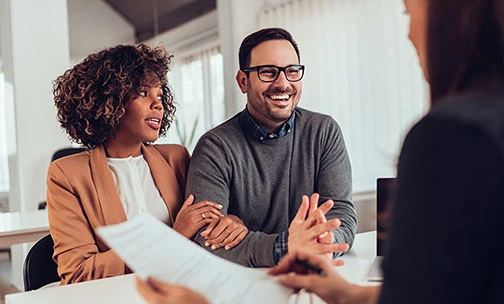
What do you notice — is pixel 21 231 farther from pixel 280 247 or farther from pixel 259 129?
pixel 280 247

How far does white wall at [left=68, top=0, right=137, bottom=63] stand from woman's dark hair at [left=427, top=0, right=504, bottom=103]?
8244mm

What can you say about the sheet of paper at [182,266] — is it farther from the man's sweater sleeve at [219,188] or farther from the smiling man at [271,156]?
the smiling man at [271,156]

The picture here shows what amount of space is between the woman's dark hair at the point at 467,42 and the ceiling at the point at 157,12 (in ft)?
22.0

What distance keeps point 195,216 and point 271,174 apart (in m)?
0.32

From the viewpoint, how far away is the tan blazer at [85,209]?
153cm

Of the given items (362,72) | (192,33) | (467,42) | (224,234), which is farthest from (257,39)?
(192,33)

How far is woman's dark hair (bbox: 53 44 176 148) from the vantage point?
5.65 ft

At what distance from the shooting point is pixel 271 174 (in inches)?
71.6

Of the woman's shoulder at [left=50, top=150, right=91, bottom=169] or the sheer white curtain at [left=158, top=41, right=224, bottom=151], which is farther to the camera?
the sheer white curtain at [left=158, top=41, right=224, bottom=151]

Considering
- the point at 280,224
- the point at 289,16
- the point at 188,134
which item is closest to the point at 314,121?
the point at 280,224

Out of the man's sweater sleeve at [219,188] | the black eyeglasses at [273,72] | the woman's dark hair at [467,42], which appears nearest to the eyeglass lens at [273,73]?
the black eyeglasses at [273,72]

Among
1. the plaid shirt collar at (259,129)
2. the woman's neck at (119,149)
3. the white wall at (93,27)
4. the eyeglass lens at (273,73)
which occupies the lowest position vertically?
the woman's neck at (119,149)

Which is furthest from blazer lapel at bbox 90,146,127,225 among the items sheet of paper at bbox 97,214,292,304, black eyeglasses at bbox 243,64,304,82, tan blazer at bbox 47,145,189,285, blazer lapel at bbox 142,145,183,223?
sheet of paper at bbox 97,214,292,304

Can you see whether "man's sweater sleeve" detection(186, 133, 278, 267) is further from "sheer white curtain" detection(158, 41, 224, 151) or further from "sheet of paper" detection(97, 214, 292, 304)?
"sheer white curtain" detection(158, 41, 224, 151)
